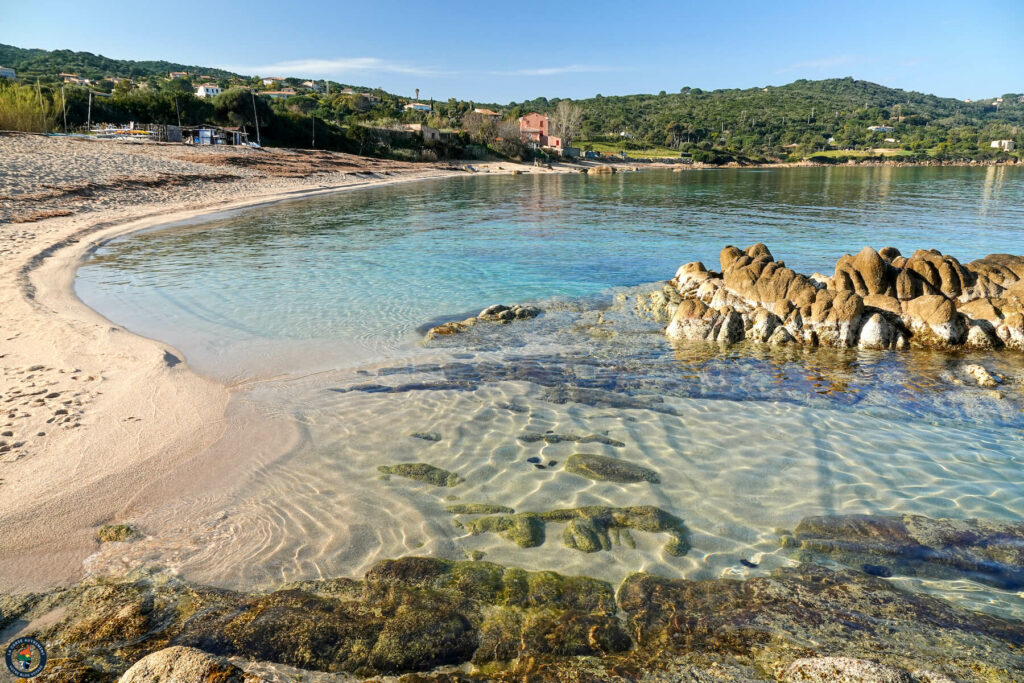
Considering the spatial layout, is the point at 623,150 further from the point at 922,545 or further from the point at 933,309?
the point at 922,545

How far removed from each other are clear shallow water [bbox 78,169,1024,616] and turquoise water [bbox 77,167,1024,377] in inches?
4.7

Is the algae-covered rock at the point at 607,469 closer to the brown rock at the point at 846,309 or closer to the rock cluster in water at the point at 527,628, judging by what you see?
the rock cluster in water at the point at 527,628

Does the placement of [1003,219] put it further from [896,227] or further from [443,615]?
[443,615]

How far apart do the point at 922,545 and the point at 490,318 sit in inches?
306

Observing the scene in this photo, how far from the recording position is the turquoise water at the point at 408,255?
33.7 feet

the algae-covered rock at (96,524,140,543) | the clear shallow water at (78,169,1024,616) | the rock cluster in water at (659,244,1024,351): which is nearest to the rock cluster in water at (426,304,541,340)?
the clear shallow water at (78,169,1024,616)

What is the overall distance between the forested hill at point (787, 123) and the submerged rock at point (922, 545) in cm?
13354

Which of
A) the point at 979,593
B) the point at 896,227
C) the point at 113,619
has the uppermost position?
the point at 896,227

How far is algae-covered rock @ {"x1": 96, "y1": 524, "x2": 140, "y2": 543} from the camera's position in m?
4.39

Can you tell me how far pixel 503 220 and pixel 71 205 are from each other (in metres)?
18.5

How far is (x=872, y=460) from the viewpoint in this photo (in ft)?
18.6

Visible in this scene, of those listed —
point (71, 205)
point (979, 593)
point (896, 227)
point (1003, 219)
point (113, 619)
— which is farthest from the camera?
point (1003, 219)

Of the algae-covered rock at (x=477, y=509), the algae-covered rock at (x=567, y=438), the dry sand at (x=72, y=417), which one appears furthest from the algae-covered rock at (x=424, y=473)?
the dry sand at (x=72, y=417)

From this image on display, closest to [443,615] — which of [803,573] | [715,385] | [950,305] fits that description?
[803,573]
